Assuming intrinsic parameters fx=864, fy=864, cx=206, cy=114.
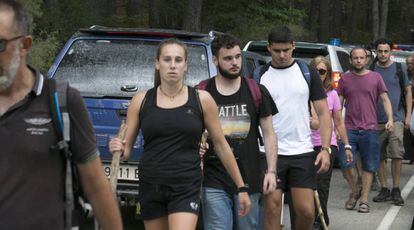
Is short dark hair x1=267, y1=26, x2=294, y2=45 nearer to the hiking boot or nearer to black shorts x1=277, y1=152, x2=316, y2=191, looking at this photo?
black shorts x1=277, y1=152, x2=316, y2=191

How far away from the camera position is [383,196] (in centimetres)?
1117

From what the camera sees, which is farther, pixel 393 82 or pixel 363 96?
pixel 393 82

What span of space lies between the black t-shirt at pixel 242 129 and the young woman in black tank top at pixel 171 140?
429 mm

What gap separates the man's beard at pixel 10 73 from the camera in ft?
10.1

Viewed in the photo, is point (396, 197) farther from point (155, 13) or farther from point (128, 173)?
point (155, 13)

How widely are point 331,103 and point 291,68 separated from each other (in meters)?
1.88

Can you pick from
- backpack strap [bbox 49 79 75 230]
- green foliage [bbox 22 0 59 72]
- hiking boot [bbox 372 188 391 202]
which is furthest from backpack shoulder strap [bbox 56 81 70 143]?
green foliage [bbox 22 0 59 72]

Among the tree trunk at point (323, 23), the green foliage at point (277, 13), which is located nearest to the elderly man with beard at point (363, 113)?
the green foliage at point (277, 13)

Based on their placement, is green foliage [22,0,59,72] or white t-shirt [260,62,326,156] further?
green foliage [22,0,59,72]

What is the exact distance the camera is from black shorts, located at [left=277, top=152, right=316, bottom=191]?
6.78m

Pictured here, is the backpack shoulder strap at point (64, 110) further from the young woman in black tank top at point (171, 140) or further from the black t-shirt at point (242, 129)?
the black t-shirt at point (242, 129)

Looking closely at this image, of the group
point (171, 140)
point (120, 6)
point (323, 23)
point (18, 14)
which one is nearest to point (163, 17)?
point (120, 6)

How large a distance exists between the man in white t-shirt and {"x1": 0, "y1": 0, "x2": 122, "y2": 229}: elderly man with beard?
11.9ft

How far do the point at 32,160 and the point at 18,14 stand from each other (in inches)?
21.1
